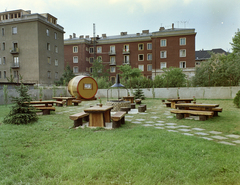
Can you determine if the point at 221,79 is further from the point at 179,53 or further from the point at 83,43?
the point at 83,43

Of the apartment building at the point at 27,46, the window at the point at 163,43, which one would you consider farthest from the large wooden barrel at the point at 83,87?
the window at the point at 163,43

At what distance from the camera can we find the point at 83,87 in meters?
16.2

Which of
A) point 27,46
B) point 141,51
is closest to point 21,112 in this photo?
point 27,46

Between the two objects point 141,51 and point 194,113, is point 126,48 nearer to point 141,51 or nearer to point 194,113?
point 141,51

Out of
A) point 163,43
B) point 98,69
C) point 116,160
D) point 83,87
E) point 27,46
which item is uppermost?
point 163,43

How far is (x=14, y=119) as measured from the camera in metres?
5.80

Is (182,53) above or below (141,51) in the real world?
below

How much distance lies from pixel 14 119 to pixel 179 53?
3149 centimetres

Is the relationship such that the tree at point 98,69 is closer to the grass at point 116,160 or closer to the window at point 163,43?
the window at point 163,43

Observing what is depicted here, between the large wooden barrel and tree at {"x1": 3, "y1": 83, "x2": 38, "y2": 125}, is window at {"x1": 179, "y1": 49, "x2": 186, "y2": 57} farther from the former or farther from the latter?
tree at {"x1": 3, "y1": 83, "x2": 38, "y2": 125}

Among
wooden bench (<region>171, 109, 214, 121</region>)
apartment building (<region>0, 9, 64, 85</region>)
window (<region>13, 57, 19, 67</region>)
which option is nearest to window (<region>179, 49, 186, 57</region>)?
apartment building (<region>0, 9, 64, 85</region>)

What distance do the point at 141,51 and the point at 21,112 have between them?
33.0 metres

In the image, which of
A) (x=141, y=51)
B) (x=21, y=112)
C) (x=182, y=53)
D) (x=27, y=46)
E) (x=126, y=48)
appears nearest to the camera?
(x=21, y=112)

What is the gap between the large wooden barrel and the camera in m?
15.8
